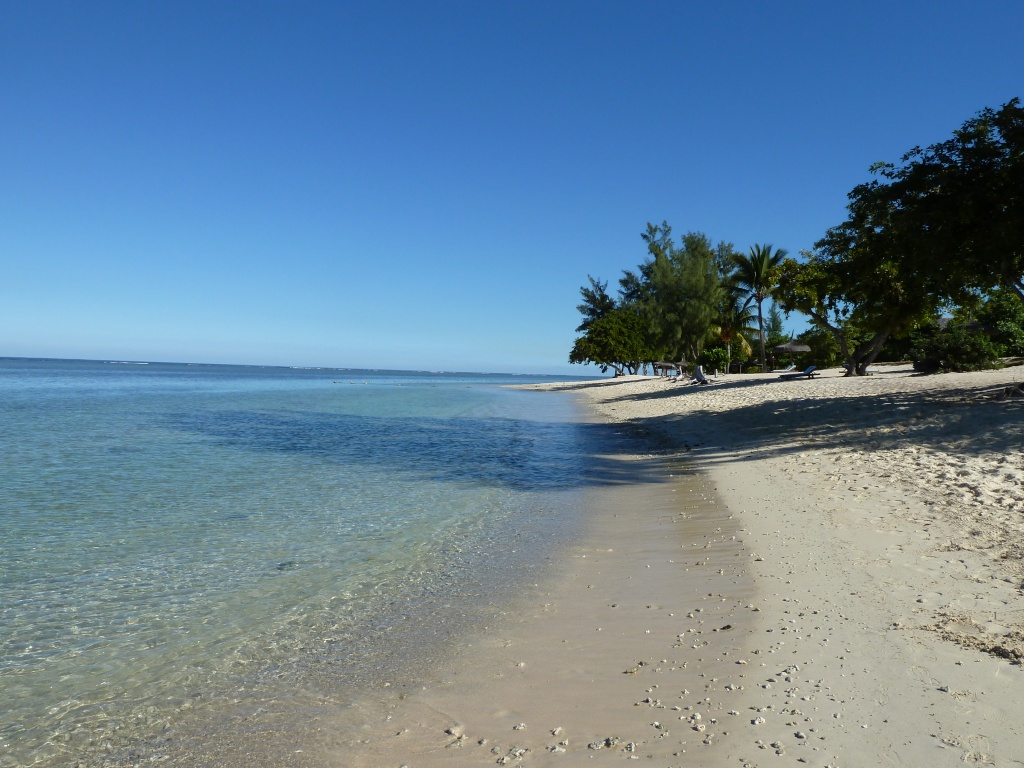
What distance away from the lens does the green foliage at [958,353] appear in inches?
1091

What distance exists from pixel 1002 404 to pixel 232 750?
54.4ft

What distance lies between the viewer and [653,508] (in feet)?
32.2

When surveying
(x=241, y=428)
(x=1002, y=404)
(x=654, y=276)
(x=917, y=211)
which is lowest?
(x=241, y=428)

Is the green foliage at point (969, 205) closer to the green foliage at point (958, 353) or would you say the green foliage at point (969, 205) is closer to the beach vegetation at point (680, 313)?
the green foliage at point (958, 353)

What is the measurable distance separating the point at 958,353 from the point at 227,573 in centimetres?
3102

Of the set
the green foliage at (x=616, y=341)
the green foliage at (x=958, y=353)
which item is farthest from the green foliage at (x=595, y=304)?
the green foliage at (x=958, y=353)

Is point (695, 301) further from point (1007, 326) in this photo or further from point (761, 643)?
point (761, 643)

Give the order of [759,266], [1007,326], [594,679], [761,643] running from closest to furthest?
[594,679] → [761,643] → [1007,326] → [759,266]

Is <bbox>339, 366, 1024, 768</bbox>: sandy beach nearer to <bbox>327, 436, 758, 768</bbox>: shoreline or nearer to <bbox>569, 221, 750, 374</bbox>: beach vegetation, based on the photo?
<bbox>327, 436, 758, 768</bbox>: shoreline

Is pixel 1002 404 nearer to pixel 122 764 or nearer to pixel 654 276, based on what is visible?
pixel 122 764

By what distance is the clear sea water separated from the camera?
434cm

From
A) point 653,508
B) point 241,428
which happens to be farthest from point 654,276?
point 653,508

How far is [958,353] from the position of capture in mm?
28328

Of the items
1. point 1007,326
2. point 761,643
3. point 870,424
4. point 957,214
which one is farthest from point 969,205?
point 1007,326
